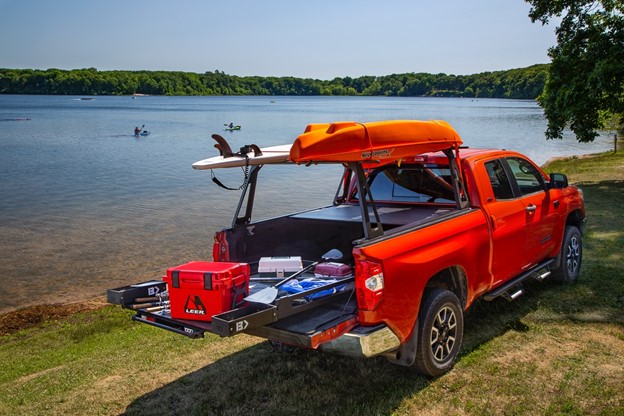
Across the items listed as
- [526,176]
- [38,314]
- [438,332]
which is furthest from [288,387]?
[38,314]

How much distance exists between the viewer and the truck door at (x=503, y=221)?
236 inches

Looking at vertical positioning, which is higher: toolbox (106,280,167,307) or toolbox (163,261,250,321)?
toolbox (163,261,250,321)

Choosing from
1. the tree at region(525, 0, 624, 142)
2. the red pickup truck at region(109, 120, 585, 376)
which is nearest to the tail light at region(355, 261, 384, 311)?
the red pickup truck at region(109, 120, 585, 376)

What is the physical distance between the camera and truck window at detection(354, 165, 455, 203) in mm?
6379

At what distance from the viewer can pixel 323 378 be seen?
5418mm

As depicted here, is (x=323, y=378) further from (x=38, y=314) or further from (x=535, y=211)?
(x=38, y=314)

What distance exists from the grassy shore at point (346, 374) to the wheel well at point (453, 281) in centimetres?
67

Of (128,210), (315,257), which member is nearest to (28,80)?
(128,210)

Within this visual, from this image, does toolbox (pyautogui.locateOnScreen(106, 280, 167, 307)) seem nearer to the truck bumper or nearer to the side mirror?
the truck bumper

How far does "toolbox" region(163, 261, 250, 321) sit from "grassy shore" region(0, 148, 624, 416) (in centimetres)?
102

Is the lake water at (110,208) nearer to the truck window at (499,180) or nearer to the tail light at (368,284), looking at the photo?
the truck window at (499,180)

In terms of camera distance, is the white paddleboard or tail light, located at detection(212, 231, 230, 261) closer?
the white paddleboard

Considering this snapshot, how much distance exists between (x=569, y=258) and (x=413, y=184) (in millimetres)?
2744

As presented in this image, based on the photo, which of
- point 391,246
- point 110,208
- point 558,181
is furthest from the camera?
point 110,208
